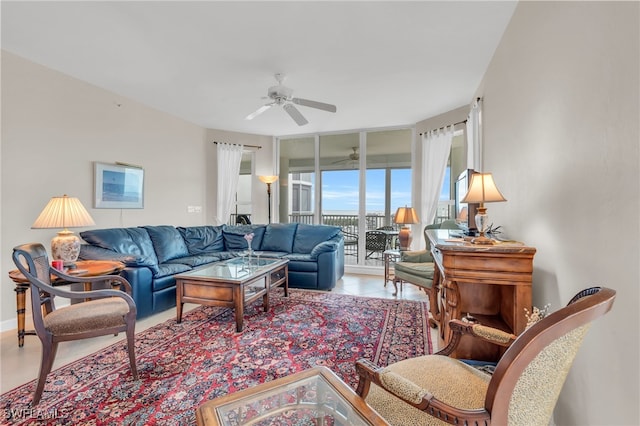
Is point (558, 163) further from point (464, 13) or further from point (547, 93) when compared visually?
point (464, 13)

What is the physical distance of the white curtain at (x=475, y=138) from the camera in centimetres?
314

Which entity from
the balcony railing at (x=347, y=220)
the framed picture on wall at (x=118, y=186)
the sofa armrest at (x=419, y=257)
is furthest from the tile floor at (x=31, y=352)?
the balcony railing at (x=347, y=220)

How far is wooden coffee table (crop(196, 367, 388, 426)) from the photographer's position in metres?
1.08

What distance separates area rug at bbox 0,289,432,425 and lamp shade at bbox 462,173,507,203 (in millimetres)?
1318

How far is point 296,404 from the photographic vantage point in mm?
1245

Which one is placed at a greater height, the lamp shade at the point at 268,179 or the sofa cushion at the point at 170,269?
the lamp shade at the point at 268,179

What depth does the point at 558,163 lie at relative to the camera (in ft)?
5.05

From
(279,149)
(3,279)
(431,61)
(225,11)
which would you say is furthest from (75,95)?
(431,61)

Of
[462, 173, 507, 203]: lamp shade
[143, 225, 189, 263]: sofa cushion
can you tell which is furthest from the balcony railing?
[462, 173, 507, 203]: lamp shade

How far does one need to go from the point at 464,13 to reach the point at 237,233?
430cm

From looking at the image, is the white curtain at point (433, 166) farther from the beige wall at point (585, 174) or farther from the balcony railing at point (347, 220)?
the beige wall at point (585, 174)

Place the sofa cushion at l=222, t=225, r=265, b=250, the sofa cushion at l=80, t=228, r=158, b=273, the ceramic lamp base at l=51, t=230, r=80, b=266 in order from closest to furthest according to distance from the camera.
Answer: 1. the ceramic lamp base at l=51, t=230, r=80, b=266
2. the sofa cushion at l=80, t=228, r=158, b=273
3. the sofa cushion at l=222, t=225, r=265, b=250

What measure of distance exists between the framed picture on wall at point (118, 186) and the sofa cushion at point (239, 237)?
1.40m

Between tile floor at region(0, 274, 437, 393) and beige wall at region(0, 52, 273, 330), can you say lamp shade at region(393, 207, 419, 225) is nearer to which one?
tile floor at region(0, 274, 437, 393)
